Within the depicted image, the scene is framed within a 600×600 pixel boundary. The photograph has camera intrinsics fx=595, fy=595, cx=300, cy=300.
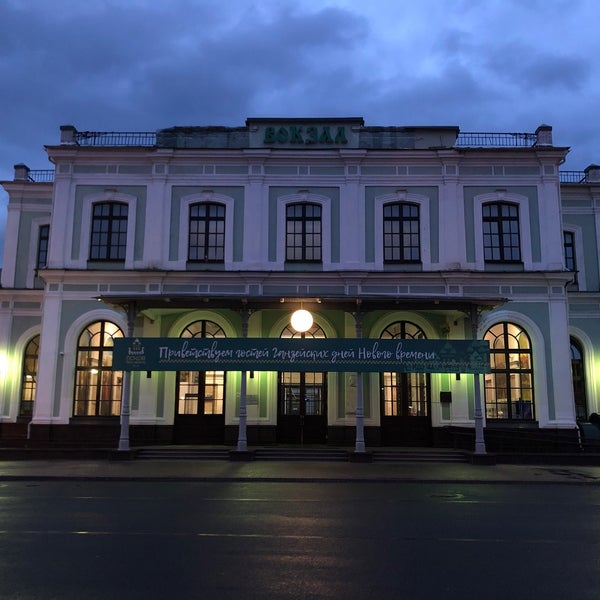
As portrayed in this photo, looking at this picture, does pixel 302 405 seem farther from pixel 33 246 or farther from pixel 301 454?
pixel 33 246

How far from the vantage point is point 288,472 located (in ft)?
50.9

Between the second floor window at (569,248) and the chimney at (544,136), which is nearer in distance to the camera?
the chimney at (544,136)

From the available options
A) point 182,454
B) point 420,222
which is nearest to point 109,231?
point 182,454

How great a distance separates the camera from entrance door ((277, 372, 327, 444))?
20625 millimetres

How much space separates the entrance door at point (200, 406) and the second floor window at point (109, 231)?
3.93 meters

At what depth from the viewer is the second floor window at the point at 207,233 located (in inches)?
851

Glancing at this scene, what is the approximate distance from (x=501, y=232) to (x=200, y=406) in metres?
12.5

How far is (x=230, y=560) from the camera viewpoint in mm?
6641

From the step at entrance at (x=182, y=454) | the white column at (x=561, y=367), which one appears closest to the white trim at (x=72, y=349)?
the step at entrance at (x=182, y=454)

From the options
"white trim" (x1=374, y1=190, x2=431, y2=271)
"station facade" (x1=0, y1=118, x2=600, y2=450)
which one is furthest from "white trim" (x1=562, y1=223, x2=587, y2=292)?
"white trim" (x1=374, y1=190, x2=431, y2=271)

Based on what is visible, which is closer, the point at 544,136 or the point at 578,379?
the point at 544,136

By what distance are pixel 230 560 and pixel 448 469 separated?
11136 millimetres

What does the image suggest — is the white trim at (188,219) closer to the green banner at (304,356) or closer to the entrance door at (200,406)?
the entrance door at (200,406)

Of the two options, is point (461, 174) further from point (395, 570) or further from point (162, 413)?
point (395, 570)
